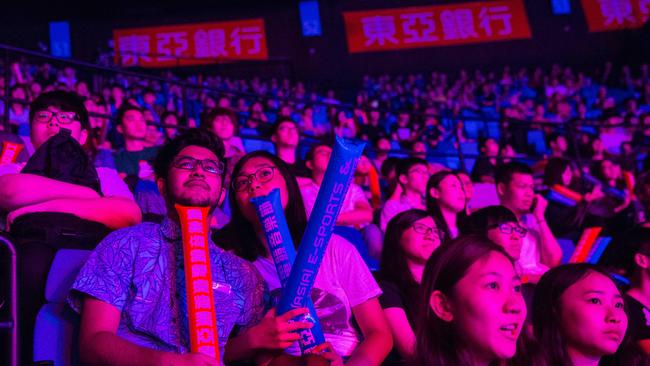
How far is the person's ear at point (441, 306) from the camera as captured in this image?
168 cm

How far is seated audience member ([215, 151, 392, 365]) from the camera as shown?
1.81 metres

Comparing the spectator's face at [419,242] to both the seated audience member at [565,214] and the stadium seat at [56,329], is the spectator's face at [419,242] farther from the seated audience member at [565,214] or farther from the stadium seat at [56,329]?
the seated audience member at [565,214]

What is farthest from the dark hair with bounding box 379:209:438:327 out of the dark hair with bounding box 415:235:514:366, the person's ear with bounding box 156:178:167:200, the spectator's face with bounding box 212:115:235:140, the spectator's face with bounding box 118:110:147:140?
the spectator's face with bounding box 118:110:147:140

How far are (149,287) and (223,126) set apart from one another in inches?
87.2

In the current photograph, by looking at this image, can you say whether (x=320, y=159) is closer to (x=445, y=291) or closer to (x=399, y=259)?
(x=399, y=259)

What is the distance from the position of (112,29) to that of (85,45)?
54 cm

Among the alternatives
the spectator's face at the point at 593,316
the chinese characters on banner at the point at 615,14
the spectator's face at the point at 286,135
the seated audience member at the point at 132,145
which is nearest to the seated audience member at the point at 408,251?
the spectator's face at the point at 593,316

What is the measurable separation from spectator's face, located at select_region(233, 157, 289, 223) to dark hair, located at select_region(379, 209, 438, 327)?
0.62m

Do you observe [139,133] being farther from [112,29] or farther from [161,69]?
[112,29]

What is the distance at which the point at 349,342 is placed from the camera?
5.98ft

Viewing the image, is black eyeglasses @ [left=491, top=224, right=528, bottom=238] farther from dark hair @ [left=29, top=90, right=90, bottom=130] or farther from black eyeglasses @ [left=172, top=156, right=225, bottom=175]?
dark hair @ [left=29, top=90, right=90, bottom=130]

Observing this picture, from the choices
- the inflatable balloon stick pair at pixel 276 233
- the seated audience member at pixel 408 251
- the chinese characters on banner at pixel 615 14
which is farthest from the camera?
the chinese characters on banner at pixel 615 14

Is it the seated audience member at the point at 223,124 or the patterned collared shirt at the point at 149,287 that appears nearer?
the patterned collared shirt at the point at 149,287

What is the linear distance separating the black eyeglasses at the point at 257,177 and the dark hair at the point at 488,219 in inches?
46.1
